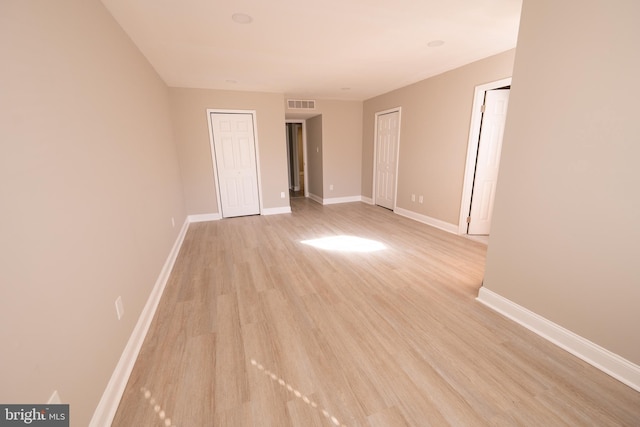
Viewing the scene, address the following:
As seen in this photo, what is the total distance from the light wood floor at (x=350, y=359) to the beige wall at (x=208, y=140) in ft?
7.87

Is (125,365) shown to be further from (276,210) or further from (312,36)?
(276,210)

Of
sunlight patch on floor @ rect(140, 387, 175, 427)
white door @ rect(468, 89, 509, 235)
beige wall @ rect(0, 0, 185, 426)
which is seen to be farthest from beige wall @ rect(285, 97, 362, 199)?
sunlight patch on floor @ rect(140, 387, 175, 427)

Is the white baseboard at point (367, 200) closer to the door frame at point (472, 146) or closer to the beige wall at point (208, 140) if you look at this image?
the beige wall at point (208, 140)

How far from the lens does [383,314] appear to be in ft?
6.77

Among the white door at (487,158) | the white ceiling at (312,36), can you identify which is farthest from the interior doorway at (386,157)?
the white door at (487,158)

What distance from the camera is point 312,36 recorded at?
2.61 meters

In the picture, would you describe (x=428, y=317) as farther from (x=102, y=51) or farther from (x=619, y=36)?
(x=102, y=51)

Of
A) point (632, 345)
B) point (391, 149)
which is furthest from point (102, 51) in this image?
point (391, 149)

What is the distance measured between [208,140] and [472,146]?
4.56 m

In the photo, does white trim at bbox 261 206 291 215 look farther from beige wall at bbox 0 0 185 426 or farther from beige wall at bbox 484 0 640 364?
Answer: beige wall at bbox 484 0 640 364

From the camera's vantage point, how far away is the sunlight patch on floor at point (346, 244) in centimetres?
344

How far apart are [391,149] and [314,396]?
4.89 metres

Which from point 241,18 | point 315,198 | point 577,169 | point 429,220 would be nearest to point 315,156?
point 315,198

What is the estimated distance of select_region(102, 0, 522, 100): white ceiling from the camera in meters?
2.09
